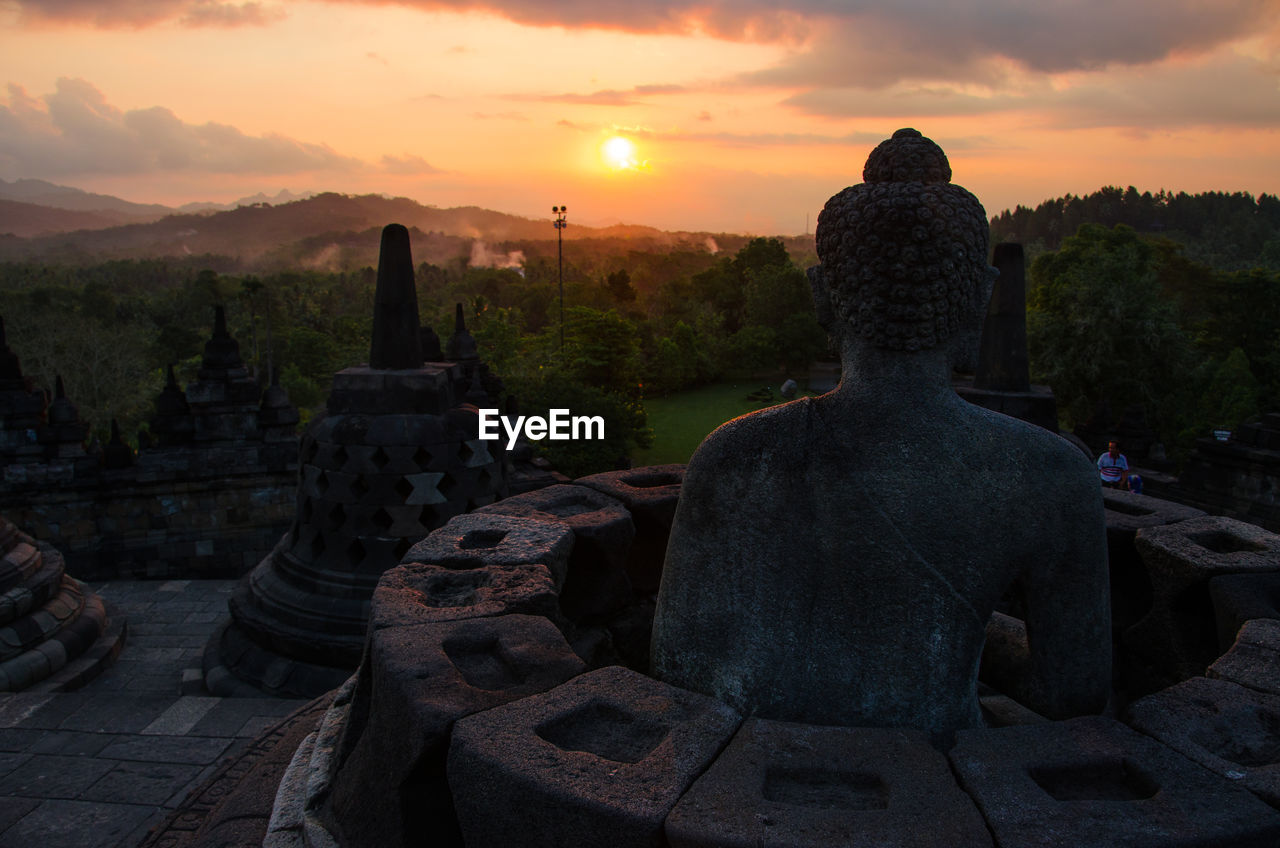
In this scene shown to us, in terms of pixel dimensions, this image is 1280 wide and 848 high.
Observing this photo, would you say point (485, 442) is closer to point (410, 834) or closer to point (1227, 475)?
point (410, 834)

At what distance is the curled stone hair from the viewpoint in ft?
6.60

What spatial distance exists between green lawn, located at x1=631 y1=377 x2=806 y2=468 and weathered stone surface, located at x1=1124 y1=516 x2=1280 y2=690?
89.0 ft

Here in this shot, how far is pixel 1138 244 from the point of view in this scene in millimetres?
29500

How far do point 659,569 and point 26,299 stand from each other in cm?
5229

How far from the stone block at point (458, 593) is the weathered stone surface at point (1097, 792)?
1.40 metres

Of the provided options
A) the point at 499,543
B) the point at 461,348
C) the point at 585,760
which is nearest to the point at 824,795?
the point at 585,760

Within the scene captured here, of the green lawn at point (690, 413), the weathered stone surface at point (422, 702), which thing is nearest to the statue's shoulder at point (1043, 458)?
the weathered stone surface at point (422, 702)

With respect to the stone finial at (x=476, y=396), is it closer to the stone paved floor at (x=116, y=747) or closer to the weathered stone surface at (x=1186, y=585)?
the stone paved floor at (x=116, y=747)

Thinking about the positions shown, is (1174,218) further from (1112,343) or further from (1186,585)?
Answer: (1186,585)

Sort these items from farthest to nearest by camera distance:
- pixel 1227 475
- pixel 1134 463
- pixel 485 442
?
pixel 1134 463 < pixel 1227 475 < pixel 485 442

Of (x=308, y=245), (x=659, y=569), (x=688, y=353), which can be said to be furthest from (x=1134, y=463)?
(x=308, y=245)

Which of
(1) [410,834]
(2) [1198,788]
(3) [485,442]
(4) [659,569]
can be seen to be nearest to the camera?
(2) [1198,788]

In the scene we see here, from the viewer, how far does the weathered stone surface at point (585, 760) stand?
Answer: 170 centimetres

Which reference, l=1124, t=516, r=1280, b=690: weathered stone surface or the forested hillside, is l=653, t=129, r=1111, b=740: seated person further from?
the forested hillside
